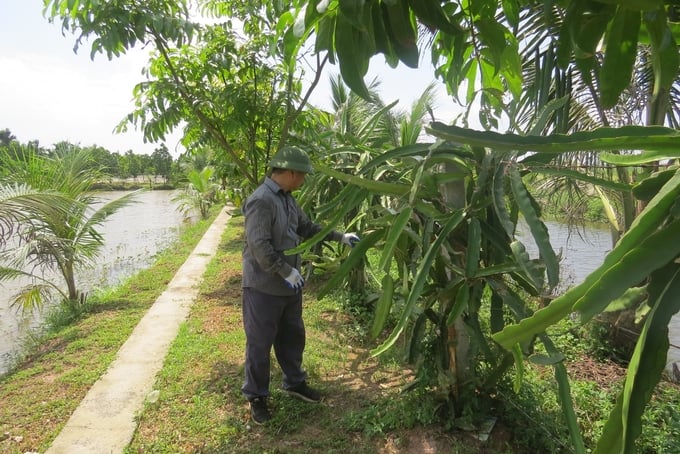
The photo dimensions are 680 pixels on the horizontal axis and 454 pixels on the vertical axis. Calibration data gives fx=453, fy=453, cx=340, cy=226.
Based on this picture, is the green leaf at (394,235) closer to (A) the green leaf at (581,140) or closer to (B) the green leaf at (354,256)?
(B) the green leaf at (354,256)

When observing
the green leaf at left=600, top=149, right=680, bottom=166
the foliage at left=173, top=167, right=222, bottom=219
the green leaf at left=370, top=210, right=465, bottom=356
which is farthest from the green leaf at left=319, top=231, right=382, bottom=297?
→ the foliage at left=173, top=167, right=222, bottom=219

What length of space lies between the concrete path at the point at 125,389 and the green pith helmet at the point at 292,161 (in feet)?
6.32

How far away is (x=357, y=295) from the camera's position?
500cm

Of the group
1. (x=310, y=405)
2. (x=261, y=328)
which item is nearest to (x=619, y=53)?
(x=261, y=328)

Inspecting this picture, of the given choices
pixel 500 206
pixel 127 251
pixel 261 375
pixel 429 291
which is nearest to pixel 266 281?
pixel 261 375

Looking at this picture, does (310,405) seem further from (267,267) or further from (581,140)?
(581,140)

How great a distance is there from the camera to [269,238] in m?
2.74

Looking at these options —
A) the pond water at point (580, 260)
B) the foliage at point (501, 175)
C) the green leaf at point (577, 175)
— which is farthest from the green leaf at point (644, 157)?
the pond water at point (580, 260)

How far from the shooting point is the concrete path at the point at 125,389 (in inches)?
109

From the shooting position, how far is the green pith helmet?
278 centimetres

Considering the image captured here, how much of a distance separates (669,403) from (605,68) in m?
2.80

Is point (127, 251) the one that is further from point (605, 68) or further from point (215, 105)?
point (605, 68)

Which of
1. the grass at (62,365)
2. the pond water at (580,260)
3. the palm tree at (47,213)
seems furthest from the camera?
the pond water at (580,260)

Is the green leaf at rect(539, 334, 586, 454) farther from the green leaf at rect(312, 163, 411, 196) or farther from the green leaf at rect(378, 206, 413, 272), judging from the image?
the green leaf at rect(312, 163, 411, 196)
